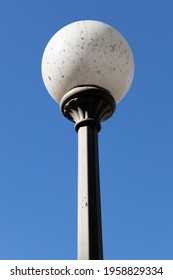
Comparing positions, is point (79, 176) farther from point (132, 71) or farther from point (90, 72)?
point (132, 71)

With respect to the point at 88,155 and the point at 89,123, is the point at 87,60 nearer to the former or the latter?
the point at 89,123

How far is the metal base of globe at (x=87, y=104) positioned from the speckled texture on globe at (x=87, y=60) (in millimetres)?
73

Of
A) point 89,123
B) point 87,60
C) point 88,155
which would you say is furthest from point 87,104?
point 88,155

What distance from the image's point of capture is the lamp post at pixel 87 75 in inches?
224

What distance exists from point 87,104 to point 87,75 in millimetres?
298

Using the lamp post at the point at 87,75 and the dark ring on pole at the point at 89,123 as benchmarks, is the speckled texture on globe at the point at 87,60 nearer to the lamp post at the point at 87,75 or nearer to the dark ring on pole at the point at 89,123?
the lamp post at the point at 87,75

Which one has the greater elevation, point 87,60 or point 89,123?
point 87,60

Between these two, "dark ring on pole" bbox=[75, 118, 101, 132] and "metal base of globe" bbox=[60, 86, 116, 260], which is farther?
"dark ring on pole" bbox=[75, 118, 101, 132]

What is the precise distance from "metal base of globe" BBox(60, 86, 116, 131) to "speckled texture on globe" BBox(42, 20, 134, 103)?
0.24 feet

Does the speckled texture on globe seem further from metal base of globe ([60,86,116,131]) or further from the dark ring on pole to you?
the dark ring on pole

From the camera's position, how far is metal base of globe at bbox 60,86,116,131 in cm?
576

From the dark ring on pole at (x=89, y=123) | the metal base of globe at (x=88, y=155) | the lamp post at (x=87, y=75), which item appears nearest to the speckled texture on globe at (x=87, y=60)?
the lamp post at (x=87, y=75)

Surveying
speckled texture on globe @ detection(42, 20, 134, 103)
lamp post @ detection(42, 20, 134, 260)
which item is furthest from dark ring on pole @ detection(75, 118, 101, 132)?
speckled texture on globe @ detection(42, 20, 134, 103)

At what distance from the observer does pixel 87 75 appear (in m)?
5.76
